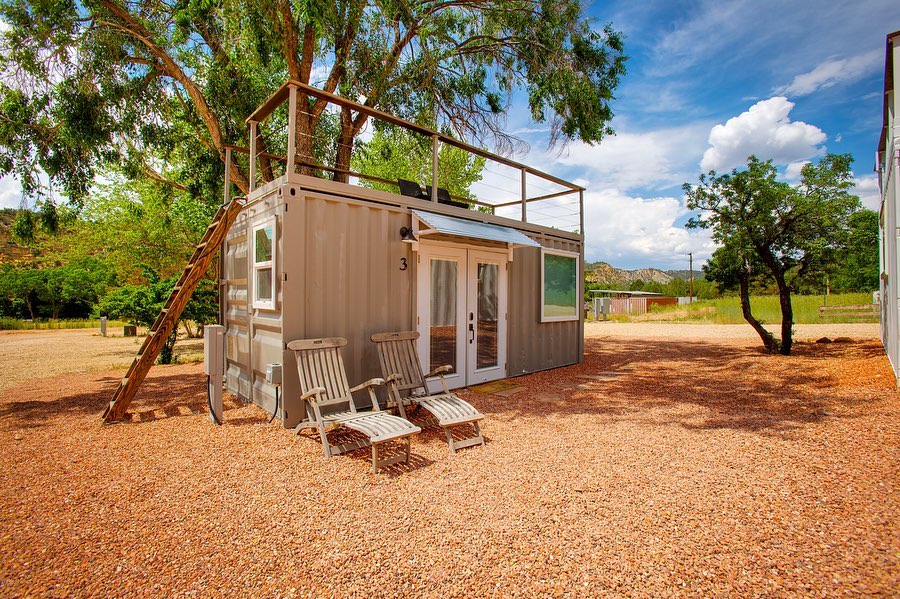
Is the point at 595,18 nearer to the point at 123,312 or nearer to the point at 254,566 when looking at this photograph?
the point at 254,566

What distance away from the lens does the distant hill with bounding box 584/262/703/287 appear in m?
78.2

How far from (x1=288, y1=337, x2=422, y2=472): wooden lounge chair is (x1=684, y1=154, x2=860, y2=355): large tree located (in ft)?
32.3

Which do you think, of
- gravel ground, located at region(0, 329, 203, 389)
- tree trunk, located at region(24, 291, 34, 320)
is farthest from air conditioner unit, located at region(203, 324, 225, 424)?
tree trunk, located at region(24, 291, 34, 320)

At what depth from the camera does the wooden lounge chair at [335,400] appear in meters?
3.91

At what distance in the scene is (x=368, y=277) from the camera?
547cm

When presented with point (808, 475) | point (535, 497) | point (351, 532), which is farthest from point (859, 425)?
point (351, 532)

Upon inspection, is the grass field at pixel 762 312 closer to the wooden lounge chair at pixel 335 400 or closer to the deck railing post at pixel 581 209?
the deck railing post at pixel 581 209

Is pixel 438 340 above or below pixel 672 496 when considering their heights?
above

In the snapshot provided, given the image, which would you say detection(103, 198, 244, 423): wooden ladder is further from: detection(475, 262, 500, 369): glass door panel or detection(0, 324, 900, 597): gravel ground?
detection(475, 262, 500, 369): glass door panel

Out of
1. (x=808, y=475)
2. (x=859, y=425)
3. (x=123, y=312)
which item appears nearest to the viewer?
(x=808, y=475)

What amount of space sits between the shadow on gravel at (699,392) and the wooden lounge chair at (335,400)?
5.79 ft

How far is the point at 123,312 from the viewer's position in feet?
32.5

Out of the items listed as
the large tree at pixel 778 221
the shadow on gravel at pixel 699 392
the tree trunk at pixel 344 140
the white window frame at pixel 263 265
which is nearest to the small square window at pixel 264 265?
the white window frame at pixel 263 265

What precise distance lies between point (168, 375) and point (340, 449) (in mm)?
6292
